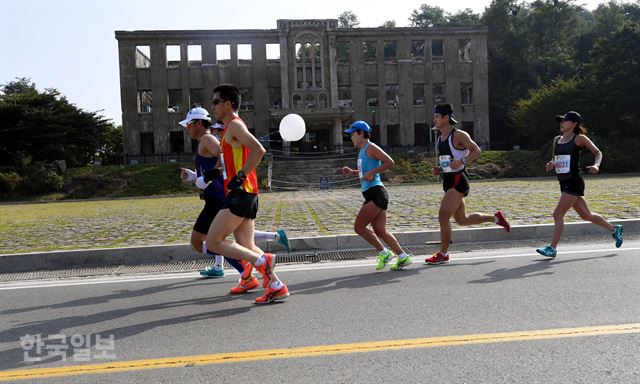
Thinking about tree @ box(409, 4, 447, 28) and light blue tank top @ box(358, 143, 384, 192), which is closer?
light blue tank top @ box(358, 143, 384, 192)

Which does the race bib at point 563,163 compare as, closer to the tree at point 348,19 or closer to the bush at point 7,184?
the bush at point 7,184

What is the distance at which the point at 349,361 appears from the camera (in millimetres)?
3748

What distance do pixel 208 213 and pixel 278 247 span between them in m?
2.32

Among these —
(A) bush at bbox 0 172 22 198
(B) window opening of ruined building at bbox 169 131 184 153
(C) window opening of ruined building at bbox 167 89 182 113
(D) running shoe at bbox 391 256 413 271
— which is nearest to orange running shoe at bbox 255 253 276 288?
(D) running shoe at bbox 391 256 413 271

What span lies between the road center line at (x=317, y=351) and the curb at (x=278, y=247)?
4.78 m

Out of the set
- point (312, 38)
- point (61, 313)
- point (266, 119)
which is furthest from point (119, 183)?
point (61, 313)

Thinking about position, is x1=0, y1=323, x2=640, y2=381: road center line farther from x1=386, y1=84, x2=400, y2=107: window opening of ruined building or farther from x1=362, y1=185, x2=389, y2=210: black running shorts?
x1=386, y1=84, x2=400, y2=107: window opening of ruined building

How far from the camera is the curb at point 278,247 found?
8.32 meters

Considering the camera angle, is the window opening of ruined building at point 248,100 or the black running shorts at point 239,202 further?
the window opening of ruined building at point 248,100

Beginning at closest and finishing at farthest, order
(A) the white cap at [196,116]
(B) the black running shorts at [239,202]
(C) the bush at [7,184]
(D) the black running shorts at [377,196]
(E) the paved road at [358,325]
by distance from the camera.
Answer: (E) the paved road at [358,325] < (B) the black running shorts at [239,202] < (A) the white cap at [196,116] < (D) the black running shorts at [377,196] < (C) the bush at [7,184]

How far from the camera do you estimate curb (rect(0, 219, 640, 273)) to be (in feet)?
27.3

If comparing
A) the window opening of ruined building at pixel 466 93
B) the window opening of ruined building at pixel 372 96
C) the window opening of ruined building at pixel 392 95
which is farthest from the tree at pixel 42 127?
the window opening of ruined building at pixel 466 93

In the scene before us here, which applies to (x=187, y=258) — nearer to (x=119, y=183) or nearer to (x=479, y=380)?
(x=479, y=380)

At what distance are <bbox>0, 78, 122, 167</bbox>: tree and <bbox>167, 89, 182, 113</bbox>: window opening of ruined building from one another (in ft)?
26.1
